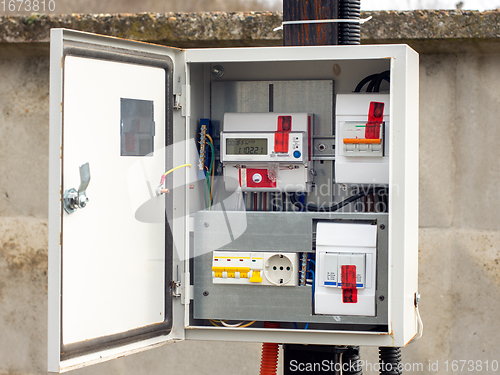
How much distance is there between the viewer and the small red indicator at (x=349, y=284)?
1.79m

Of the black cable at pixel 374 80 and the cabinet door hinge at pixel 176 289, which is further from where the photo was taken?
the black cable at pixel 374 80

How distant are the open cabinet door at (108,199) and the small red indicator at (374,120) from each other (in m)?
0.63

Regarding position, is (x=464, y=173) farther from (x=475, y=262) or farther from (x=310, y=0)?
(x=310, y=0)

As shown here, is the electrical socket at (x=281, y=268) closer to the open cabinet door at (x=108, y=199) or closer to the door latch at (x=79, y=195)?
the open cabinet door at (x=108, y=199)

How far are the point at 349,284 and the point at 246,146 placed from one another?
0.58m

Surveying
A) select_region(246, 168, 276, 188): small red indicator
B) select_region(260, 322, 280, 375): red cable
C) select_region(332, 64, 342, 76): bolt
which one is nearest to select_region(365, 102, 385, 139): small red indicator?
select_region(332, 64, 342, 76): bolt

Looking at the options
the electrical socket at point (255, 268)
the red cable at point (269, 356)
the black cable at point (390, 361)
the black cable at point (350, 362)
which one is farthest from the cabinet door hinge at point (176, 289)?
the black cable at point (390, 361)

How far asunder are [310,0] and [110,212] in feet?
3.12

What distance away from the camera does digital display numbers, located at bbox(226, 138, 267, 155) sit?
1.98 m

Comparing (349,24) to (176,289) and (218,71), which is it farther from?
(176,289)

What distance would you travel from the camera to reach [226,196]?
211 cm

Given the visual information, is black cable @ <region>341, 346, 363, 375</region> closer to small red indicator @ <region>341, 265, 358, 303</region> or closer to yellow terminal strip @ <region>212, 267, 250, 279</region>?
small red indicator @ <region>341, 265, 358, 303</region>

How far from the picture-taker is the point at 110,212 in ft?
5.23

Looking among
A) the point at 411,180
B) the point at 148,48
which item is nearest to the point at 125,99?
the point at 148,48
